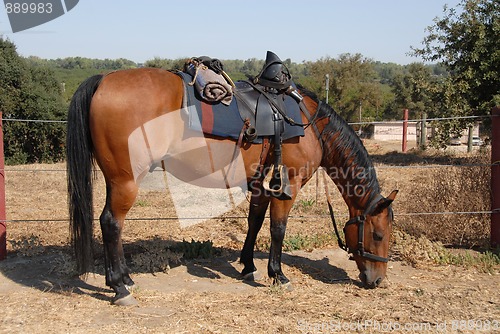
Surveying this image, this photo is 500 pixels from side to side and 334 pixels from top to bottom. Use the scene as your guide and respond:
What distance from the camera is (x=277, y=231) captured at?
4391 mm

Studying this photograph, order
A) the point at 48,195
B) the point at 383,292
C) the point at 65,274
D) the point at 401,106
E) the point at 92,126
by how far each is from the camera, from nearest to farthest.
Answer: the point at 92,126
the point at 383,292
the point at 65,274
the point at 48,195
the point at 401,106

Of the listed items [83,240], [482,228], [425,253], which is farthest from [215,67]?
[482,228]

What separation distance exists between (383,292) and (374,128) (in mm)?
24490

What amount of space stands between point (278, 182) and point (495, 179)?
2.65 m

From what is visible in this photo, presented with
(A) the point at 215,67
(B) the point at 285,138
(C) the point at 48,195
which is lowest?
(C) the point at 48,195

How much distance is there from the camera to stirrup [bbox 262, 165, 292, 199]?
4172 millimetres

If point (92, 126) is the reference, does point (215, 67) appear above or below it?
above

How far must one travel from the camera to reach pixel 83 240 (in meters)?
3.98

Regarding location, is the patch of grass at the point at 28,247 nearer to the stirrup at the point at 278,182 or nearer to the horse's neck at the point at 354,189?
the stirrup at the point at 278,182

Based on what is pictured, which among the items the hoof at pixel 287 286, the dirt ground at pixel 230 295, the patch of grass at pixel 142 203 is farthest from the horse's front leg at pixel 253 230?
the patch of grass at pixel 142 203

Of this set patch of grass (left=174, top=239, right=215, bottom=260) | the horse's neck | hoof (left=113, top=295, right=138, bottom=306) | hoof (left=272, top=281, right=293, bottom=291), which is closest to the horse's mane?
the horse's neck

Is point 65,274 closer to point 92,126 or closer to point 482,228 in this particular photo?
point 92,126

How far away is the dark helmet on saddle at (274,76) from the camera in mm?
4324

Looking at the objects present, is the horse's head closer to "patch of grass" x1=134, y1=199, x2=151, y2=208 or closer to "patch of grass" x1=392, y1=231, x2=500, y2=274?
"patch of grass" x1=392, y1=231, x2=500, y2=274
